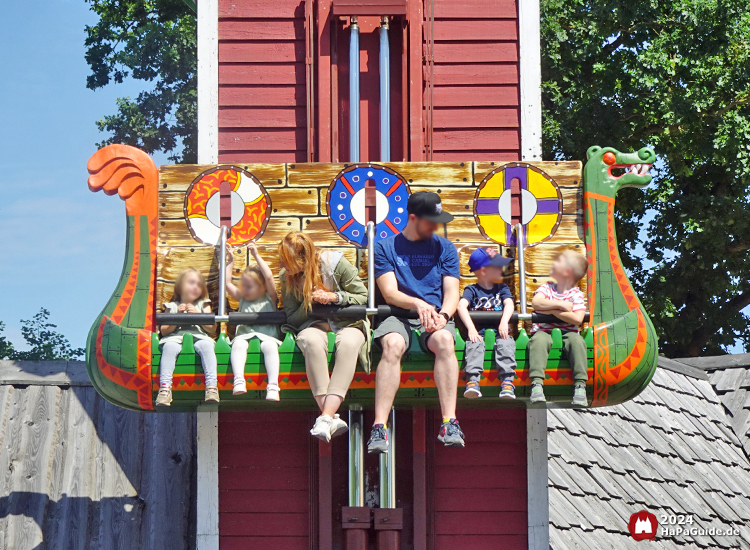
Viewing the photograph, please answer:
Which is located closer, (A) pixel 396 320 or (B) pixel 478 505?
(A) pixel 396 320

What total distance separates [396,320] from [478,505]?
2164 millimetres

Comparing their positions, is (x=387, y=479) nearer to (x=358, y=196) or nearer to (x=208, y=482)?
(x=208, y=482)

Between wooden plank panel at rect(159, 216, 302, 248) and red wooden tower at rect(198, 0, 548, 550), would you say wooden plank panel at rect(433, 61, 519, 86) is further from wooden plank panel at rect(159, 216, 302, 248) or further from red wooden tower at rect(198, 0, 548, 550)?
wooden plank panel at rect(159, 216, 302, 248)

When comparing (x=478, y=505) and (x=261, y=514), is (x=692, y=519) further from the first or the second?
(x=261, y=514)

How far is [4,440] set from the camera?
36.9 feet

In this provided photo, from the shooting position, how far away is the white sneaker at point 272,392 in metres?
8.29

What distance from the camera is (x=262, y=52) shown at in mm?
10453

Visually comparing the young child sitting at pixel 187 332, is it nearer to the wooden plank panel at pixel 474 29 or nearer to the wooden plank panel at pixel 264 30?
the wooden plank panel at pixel 264 30

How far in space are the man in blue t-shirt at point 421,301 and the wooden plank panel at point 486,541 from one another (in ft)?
6.15

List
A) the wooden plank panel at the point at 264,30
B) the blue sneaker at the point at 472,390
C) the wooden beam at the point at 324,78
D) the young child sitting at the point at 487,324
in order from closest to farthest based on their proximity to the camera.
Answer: the blue sneaker at the point at 472,390, the young child sitting at the point at 487,324, the wooden beam at the point at 324,78, the wooden plank panel at the point at 264,30

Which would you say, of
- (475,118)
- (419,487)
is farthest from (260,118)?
(419,487)

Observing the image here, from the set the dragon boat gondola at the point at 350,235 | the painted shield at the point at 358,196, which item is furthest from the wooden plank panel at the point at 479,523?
the painted shield at the point at 358,196

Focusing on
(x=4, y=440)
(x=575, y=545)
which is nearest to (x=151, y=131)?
(x=4, y=440)

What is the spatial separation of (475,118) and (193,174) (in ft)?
7.94
